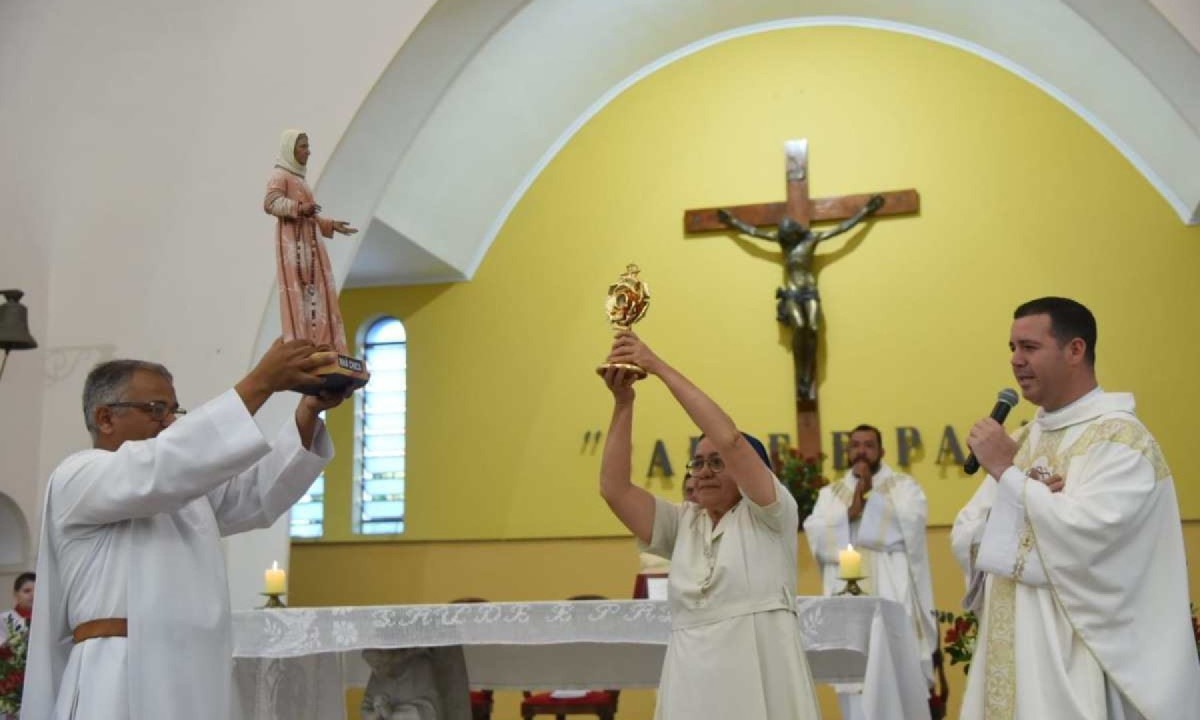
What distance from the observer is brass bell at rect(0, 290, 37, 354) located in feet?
24.7

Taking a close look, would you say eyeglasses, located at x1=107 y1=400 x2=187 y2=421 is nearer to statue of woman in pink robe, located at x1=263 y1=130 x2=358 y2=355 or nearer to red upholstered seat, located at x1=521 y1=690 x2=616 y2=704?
statue of woman in pink robe, located at x1=263 y1=130 x2=358 y2=355

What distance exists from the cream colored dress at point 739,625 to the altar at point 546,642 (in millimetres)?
961

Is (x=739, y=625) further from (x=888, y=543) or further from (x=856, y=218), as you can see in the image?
(x=856, y=218)

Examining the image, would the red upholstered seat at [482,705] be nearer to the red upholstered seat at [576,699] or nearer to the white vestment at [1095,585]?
the red upholstered seat at [576,699]

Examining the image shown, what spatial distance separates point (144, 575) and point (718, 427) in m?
1.48

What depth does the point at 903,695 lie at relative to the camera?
4.79 meters

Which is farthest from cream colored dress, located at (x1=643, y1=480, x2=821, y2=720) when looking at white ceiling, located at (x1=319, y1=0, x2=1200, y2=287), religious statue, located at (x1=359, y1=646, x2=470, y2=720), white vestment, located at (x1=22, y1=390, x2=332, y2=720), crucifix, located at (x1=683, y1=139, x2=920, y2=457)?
crucifix, located at (x1=683, y1=139, x2=920, y2=457)

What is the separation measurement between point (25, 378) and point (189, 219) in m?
1.40

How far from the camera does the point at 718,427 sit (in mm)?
3473

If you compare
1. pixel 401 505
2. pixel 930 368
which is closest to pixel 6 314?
pixel 401 505

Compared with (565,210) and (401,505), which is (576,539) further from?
(565,210)

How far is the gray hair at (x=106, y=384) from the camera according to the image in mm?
3432

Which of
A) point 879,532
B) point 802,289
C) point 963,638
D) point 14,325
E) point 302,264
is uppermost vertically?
point 802,289

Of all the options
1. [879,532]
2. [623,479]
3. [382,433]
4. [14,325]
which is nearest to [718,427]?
[623,479]
